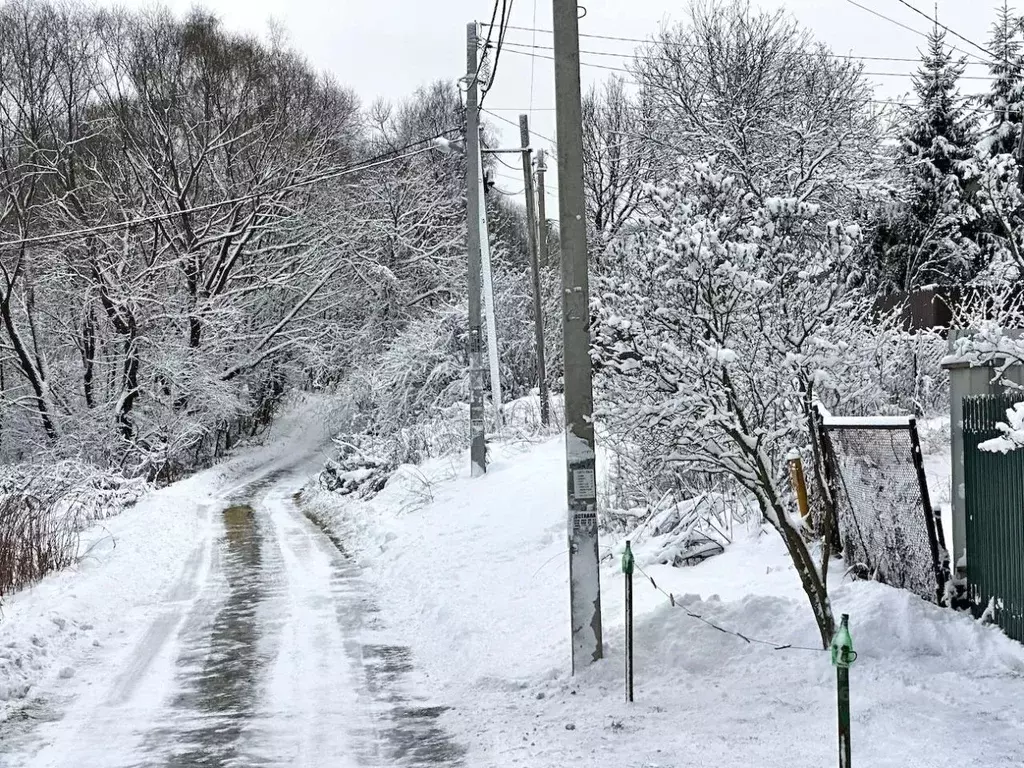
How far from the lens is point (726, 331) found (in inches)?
274

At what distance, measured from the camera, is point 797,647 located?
702cm

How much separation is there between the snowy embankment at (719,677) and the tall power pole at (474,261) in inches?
311

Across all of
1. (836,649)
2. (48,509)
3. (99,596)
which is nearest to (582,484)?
(836,649)

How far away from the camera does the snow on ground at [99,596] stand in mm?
8148

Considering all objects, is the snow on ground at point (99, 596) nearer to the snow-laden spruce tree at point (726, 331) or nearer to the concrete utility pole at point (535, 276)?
the snow-laden spruce tree at point (726, 331)

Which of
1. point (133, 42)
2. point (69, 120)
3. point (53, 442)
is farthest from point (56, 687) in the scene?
point (133, 42)

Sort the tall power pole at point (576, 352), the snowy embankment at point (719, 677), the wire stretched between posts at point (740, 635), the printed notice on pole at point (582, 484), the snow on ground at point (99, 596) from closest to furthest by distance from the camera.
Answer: the snowy embankment at point (719, 677) < the wire stretched between posts at point (740, 635) < the tall power pole at point (576, 352) < the printed notice on pole at point (582, 484) < the snow on ground at point (99, 596)

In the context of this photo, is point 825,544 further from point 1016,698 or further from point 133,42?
point 133,42

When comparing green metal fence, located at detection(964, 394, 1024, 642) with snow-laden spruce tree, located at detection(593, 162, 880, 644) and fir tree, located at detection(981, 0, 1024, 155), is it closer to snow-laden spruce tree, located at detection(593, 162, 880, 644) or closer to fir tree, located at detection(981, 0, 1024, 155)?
snow-laden spruce tree, located at detection(593, 162, 880, 644)

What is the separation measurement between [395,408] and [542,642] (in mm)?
23264

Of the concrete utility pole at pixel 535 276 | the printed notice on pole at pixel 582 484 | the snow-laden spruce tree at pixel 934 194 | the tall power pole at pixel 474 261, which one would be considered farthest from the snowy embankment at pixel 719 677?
the snow-laden spruce tree at pixel 934 194

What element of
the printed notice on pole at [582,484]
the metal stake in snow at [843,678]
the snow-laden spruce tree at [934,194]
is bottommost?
the metal stake in snow at [843,678]

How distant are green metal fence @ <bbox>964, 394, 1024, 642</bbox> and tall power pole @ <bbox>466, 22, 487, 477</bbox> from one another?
12.2 metres

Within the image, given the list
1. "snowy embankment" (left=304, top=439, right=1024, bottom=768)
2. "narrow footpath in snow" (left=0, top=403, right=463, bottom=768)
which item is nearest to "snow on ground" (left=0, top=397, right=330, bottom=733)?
"narrow footpath in snow" (left=0, top=403, right=463, bottom=768)
